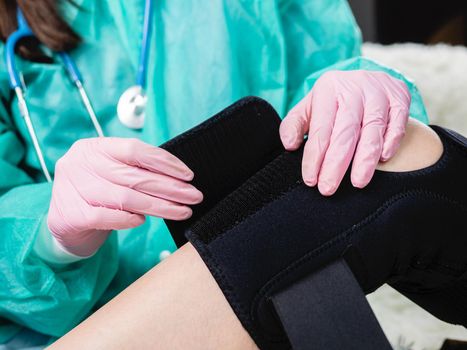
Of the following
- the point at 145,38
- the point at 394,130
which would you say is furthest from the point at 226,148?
the point at 145,38

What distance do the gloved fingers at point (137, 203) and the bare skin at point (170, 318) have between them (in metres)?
0.05

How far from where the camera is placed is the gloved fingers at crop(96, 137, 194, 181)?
0.56 metres

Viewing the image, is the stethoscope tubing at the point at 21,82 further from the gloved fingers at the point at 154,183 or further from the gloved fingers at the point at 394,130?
the gloved fingers at the point at 394,130

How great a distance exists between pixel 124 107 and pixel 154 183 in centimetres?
26

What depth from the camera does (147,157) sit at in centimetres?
56

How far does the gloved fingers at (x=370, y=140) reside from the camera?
55 cm

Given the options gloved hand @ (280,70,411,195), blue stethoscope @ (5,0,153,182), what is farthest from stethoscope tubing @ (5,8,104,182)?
gloved hand @ (280,70,411,195)

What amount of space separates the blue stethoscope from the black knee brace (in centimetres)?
25

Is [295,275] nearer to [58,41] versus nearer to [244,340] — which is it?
[244,340]

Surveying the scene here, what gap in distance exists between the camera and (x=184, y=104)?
2.64 feet

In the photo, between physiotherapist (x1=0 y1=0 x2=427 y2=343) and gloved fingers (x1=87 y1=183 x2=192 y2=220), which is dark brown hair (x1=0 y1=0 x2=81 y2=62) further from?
gloved fingers (x1=87 y1=183 x2=192 y2=220)

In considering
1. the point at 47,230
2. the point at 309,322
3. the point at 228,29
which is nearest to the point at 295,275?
the point at 309,322

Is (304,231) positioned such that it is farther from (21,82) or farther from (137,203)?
Result: (21,82)

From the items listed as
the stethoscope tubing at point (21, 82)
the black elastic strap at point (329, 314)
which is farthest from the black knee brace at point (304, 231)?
the stethoscope tubing at point (21, 82)
